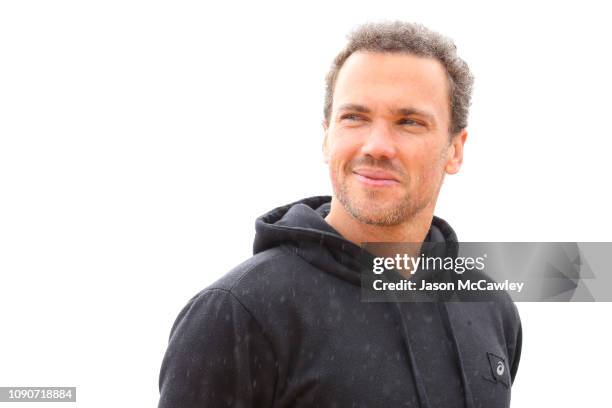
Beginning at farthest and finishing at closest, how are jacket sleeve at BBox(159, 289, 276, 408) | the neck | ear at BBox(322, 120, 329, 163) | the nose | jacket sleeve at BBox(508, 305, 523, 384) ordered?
1. jacket sleeve at BBox(508, 305, 523, 384)
2. ear at BBox(322, 120, 329, 163)
3. the neck
4. the nose
5. jacket sleeve at BBox(159, 289, 276, 408)

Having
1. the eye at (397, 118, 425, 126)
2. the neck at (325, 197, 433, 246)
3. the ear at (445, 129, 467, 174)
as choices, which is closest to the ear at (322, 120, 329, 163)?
the neck at (325, 197, 433, 246)

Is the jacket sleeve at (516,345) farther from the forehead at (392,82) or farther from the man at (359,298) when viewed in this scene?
the forehead at (392,82)

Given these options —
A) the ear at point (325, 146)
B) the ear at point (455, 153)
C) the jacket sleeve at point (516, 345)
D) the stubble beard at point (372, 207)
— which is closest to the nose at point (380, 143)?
the stubble beard at point (372, 207)

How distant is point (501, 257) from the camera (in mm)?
3963

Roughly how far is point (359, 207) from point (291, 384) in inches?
27.7

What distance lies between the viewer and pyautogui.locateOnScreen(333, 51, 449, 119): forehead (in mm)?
2693

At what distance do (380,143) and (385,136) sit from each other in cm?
4

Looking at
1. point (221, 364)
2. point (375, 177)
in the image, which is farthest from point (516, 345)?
point (221, 364)

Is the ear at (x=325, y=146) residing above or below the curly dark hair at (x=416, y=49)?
below

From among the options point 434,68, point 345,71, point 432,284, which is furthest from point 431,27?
point 432,284

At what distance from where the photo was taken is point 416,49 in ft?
9.29

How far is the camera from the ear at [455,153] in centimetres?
303

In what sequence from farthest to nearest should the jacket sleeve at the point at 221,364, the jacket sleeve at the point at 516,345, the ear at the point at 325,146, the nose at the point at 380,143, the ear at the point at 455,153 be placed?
the jacket sleeve at the point at 516,345
the ear at the point at 455,153
the ear at the point at 325,146
the nose at the point at 380,143
the jacket sleeve at the point at 221,364

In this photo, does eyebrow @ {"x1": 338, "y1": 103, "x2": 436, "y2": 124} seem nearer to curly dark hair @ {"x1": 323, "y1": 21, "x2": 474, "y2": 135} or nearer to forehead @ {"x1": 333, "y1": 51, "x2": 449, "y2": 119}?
forehead @ {"x1": 333, "y1": 51, "x2": 449, "y2": 119}
